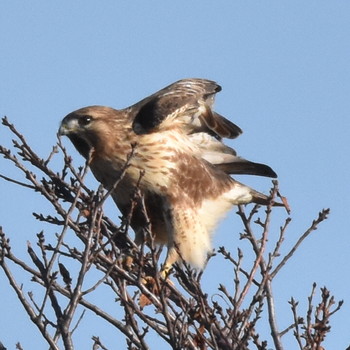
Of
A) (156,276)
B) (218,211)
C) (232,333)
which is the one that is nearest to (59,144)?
(156,276)

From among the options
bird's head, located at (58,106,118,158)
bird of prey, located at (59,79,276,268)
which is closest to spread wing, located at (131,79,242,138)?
bird of prey, located at (59,79,276,268)

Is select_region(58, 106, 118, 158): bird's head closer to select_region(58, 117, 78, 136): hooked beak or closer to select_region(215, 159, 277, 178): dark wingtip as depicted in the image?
select_region(58, 117, 78, 136): hooked beak

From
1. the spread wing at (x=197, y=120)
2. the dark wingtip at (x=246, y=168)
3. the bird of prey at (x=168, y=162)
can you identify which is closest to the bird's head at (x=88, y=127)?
the bird of prey at (x=168, y=162)

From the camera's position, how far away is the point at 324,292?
224 inches

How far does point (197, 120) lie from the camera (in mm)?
8102

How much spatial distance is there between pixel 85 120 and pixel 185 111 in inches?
31.3

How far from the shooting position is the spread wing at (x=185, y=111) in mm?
7578

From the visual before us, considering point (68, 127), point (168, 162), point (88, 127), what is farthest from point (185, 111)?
point (68, 127)

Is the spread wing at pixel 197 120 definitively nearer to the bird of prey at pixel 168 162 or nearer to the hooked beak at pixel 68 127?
the bird of prey at pixel 168 162

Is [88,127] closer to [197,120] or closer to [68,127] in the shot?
[68,127]

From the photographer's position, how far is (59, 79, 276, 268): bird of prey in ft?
24.2

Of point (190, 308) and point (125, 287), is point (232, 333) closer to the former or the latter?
point (190, 308)

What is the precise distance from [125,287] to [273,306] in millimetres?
1071

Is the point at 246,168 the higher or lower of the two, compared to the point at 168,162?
higher
